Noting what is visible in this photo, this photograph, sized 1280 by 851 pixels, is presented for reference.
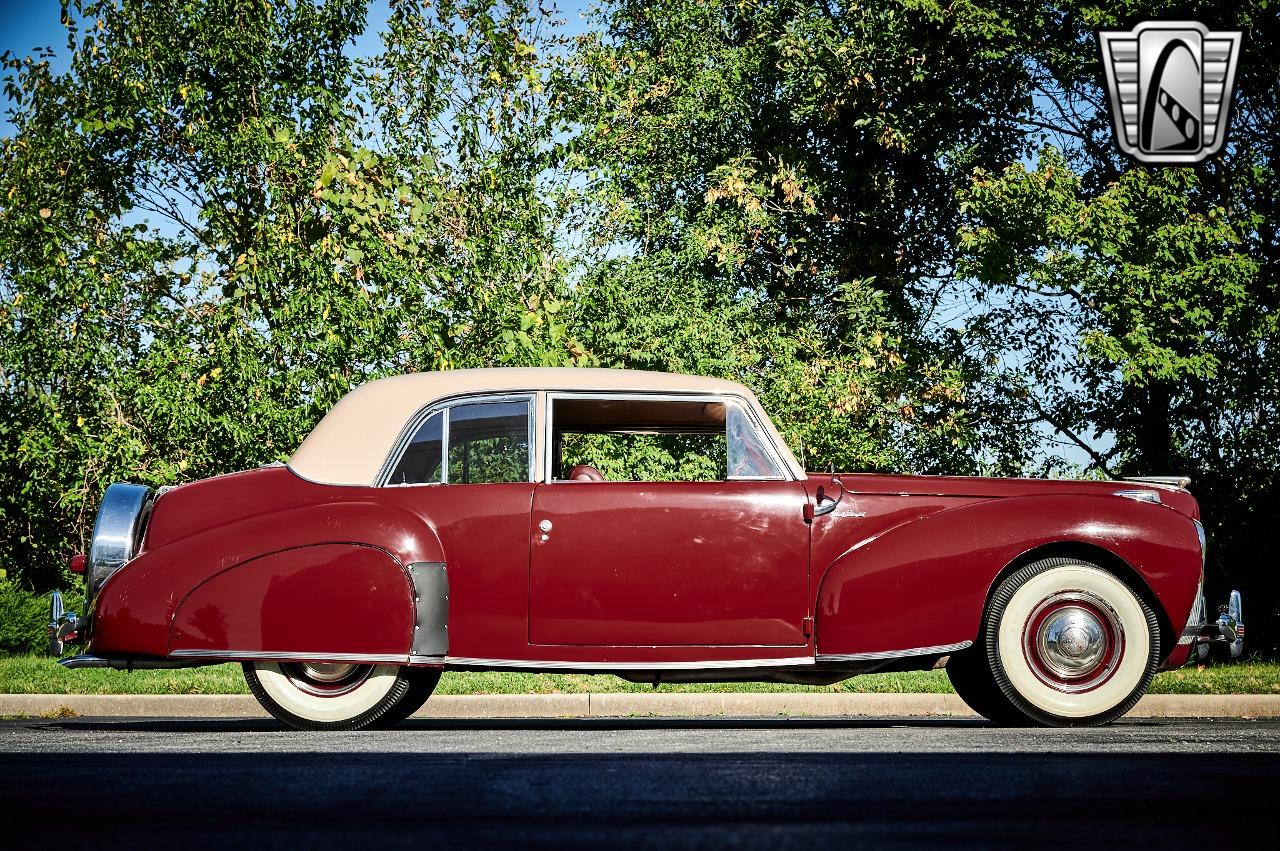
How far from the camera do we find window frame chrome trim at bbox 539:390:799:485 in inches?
282

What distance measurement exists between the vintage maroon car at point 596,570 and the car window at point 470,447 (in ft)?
0.04

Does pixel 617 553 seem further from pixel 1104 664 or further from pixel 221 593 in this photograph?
pixel 1104 664

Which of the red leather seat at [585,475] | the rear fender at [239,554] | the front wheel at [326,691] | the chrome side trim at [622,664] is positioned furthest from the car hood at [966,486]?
the front wheel at [326,691]

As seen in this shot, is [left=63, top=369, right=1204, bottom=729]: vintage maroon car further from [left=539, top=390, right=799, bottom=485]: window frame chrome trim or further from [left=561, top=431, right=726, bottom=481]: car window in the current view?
[left=561, top=431, right=726, bottom=481]: car window

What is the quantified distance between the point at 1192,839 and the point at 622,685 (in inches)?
328

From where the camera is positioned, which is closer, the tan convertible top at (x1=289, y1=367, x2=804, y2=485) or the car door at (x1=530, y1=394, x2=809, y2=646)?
the car door at (x1=530, y1=394, x2=809, y2=646)

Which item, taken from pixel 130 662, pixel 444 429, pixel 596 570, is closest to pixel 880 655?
pixel 596 570

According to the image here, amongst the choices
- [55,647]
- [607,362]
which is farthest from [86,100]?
[55,647]

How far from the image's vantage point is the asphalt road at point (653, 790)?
383 cm

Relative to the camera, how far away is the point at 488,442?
7262mm

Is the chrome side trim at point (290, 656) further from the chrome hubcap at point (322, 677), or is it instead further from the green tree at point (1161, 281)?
the green tree at point (1161, 281)

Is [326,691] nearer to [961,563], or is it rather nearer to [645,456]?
[961,563]

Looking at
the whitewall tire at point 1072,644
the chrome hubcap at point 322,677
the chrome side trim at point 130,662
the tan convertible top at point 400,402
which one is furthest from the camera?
the chrome hubcap at point 322,677

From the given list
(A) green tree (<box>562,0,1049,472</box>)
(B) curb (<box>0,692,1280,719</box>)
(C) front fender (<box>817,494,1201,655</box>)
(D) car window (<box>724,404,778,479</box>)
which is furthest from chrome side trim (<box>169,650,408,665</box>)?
(A) green tree (<box>562,0,1049,472</box>)
